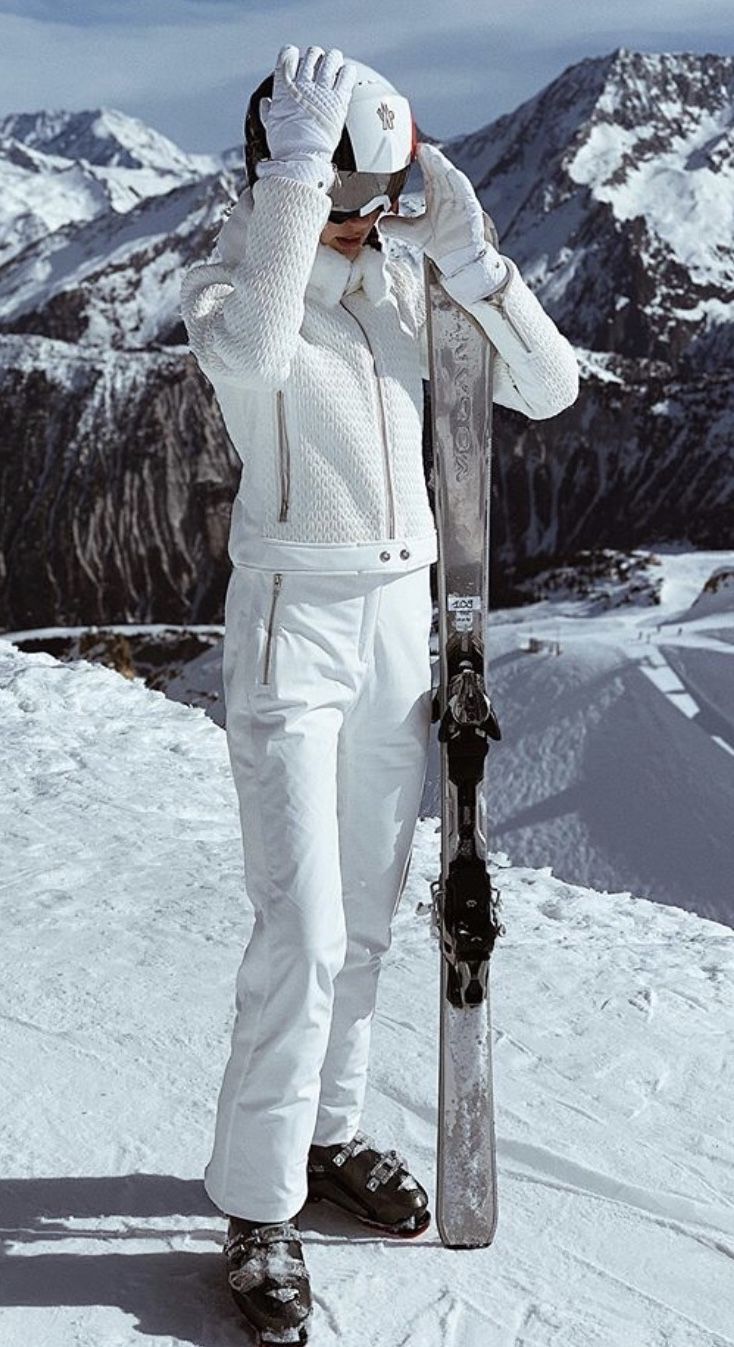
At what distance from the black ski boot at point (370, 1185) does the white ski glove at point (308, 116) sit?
6.39 ft

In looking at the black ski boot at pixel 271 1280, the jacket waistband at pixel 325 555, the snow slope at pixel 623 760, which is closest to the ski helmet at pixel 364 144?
the jacket waistband at pixel 325 555

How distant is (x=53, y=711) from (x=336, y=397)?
542 centimetres

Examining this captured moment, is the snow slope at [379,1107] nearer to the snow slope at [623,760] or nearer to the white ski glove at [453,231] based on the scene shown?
the white ski glove at [453,231]

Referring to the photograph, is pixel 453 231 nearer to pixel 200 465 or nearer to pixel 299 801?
pixel 299 801

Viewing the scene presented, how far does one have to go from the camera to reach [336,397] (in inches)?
109

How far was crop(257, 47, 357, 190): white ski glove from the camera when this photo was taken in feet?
8.44

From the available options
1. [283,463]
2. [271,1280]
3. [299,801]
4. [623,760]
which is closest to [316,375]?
[283,463]

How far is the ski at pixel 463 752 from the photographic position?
295 cm

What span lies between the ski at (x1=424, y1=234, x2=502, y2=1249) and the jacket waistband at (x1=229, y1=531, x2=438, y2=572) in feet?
0.63

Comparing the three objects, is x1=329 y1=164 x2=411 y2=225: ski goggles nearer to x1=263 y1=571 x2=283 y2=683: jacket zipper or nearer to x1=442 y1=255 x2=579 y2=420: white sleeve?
x1=442 y1=255 x2=579 y2=420: white sleeve

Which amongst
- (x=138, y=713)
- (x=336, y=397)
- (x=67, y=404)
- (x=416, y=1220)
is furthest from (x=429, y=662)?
(x=67, y=404)

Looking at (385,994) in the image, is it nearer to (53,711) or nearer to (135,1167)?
(135,1167)

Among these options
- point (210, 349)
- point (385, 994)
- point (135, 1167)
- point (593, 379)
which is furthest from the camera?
point (593, 379)

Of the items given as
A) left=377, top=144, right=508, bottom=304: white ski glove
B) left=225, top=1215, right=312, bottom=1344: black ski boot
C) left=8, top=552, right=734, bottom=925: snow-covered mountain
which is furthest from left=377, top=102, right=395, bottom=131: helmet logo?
left=8, top=552, right=734, bottom=925: snow-covered mountain
